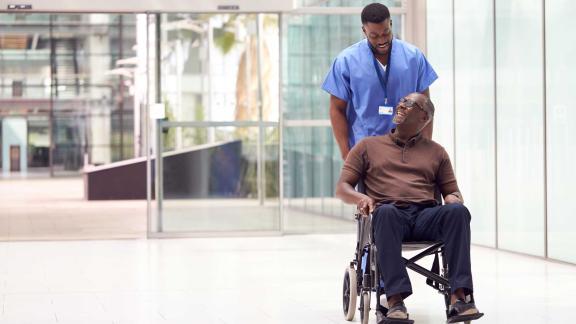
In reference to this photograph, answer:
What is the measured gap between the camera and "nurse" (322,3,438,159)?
575 cm

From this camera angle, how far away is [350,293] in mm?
5629

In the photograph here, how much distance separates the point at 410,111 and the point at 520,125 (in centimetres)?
486

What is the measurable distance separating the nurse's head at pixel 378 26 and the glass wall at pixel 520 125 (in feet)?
13.4

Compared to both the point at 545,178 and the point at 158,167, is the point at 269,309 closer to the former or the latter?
the point at 545,178

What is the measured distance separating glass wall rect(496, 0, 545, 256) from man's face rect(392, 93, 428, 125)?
438 centimetres

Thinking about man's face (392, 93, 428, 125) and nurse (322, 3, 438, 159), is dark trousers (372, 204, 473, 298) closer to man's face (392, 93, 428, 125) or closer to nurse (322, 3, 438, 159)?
man's face (392, 93, 428, 125)

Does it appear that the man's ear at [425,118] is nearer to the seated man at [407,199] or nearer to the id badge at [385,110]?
the seated man at [407,199]

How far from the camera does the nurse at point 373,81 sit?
5.75 m

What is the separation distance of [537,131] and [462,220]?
478 centimetres

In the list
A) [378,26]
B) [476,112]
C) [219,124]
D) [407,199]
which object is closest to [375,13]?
[378,26]

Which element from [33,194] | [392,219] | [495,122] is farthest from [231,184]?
[33,194]

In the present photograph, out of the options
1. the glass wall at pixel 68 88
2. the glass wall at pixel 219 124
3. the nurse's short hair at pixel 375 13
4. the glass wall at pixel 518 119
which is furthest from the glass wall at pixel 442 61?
the glass wall at pixel 68 88

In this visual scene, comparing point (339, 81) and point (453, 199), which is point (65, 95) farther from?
point (453, 199)

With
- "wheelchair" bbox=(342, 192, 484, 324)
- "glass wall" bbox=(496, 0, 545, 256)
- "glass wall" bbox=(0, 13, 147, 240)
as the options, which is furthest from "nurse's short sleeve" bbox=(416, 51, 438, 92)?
"glass wall" bbox=(0, 13, 147, 240)
